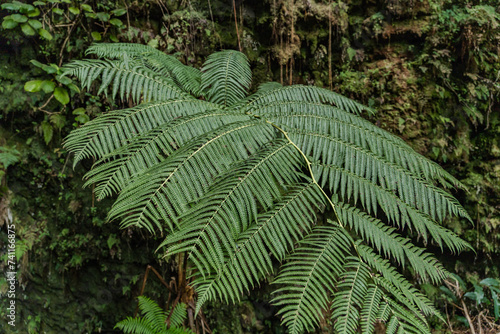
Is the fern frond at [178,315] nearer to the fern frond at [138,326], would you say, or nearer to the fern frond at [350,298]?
the fern frond at [138,326]

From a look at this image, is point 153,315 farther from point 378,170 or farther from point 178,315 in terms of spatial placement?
point 378,170

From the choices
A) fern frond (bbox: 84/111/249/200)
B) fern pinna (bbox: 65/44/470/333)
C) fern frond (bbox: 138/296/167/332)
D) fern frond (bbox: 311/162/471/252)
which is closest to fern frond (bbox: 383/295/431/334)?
fern pinna (bbox: 65/44/470/333)

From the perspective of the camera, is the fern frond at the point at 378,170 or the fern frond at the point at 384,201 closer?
the fern frond at the point at 384,201

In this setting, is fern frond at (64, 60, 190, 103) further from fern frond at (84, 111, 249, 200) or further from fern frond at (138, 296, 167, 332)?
fern frond at (138, 296, 167, 332)

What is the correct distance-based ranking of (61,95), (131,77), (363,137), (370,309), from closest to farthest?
(370,309), (363,137), (131,77), (61,95)

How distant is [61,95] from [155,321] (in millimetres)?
1855

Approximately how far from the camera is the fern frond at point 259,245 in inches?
31.6

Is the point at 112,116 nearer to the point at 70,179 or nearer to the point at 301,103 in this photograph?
the point at 301,103

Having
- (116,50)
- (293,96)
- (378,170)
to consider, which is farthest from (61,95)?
(378,170)

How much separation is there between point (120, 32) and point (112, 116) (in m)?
1.58

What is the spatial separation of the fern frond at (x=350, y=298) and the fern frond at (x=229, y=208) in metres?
0.32

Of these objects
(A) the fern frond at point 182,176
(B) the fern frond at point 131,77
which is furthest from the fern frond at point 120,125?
(A) the fern frond at point 182,176

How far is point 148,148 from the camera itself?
44.4 inches

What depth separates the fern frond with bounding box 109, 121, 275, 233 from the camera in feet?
2.85
